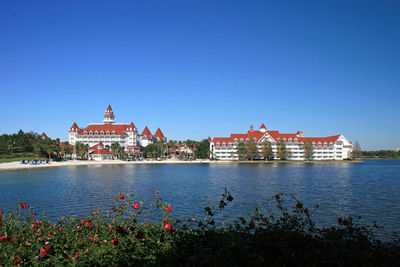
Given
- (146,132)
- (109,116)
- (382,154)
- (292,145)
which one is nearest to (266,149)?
(292,145)

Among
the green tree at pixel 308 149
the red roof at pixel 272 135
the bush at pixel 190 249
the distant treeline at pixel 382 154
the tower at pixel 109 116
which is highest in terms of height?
the tower at pixel 109 116

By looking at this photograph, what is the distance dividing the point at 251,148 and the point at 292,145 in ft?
59.0

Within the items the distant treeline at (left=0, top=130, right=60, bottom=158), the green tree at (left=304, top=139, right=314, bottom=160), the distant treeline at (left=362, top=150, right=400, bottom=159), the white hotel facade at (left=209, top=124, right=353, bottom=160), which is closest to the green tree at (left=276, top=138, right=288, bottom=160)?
the white hotel facade at (left=209, top=124, right=353, bottom=160)

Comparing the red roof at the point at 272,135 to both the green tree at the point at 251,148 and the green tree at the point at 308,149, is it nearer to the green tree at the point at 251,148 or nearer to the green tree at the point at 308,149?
the green tree at the point at 308,149

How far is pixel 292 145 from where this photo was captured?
10256 centimetres

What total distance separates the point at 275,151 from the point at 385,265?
97109 millimetres

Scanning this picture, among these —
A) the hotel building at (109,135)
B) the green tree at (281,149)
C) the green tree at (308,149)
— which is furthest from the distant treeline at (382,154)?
the hotel building at (109,135)

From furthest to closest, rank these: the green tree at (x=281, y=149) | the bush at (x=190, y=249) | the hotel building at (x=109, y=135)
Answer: the hotel building at (x=109, y=135) → the green tree at (x=281, y=149) → the bush at (x=190, y=249)

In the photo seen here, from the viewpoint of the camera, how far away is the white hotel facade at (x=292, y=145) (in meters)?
101

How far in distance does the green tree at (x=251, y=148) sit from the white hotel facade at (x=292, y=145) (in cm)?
460

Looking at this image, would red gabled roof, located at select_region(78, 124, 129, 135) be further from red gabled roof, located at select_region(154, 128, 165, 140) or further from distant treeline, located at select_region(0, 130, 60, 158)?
distant treeline, located at select_region(0, 130, 60, 158)

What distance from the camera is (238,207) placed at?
1686 centimetres

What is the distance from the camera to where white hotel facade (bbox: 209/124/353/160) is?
101 meters

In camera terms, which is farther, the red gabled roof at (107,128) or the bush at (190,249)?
the red gabled roof at (107,128)
